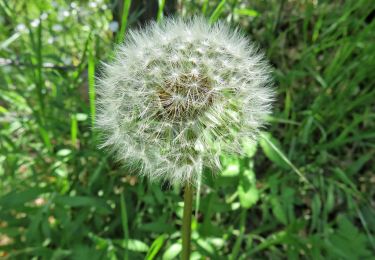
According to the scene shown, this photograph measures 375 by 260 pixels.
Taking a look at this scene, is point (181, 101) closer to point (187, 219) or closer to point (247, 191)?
point (187, 219)

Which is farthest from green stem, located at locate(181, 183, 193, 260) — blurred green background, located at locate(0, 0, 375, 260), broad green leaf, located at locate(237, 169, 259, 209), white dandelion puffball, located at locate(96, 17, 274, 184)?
broad green leaf, located at locate(237, 169, 259, 209)

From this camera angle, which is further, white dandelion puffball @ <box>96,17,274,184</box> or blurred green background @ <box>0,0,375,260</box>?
blurred green background @ <box>0,0,375,260</box>

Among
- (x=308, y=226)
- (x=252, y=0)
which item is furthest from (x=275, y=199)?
(x=252, y=0)

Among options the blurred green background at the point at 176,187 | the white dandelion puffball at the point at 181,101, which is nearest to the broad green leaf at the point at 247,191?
the blurred green background at the point at 176,187

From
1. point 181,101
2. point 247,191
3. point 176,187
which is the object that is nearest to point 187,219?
point 181,101

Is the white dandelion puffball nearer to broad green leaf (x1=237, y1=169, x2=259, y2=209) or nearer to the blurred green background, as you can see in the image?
the blurred green background

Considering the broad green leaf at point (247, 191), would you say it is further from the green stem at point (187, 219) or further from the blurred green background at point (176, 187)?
the green stem at point (187, 219)
